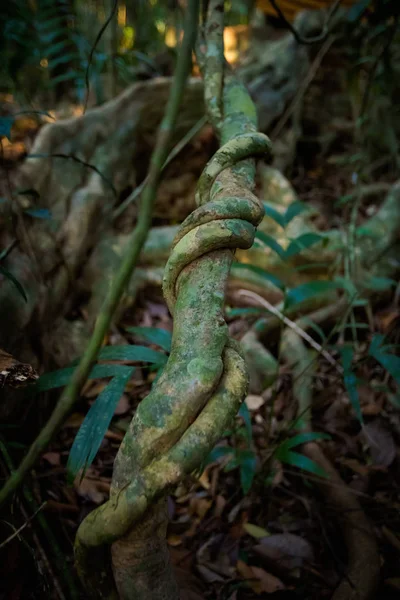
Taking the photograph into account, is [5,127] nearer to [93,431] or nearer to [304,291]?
[93,431]

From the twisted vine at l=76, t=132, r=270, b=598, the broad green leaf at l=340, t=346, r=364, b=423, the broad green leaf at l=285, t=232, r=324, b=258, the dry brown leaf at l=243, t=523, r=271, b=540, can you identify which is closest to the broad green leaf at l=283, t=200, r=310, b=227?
the broad green leaf at l=285, t=232, r=324, b=258

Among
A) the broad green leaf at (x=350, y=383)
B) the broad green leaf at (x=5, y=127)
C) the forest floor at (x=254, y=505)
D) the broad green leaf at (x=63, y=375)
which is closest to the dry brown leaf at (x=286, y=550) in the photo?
the forest floor at (x=254, y=505)

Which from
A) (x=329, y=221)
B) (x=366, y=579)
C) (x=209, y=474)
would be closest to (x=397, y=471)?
(x=366, y=579)

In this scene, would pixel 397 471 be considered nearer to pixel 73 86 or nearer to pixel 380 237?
pixel 380 237

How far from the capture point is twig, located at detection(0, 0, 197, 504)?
1.72ft

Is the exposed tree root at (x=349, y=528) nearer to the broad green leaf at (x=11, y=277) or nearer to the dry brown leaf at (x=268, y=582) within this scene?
the dry brown leaf at (x=268, y=582)

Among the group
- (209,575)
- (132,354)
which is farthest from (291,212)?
(209,575)

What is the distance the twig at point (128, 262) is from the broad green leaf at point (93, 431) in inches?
15.1

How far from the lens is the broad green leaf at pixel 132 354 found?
115cm

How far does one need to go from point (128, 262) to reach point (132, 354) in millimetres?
664

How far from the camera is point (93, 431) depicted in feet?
3.18

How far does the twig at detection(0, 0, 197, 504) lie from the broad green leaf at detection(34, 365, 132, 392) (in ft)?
1.72

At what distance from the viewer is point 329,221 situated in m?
2.93

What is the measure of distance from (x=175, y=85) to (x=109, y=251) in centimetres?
168
